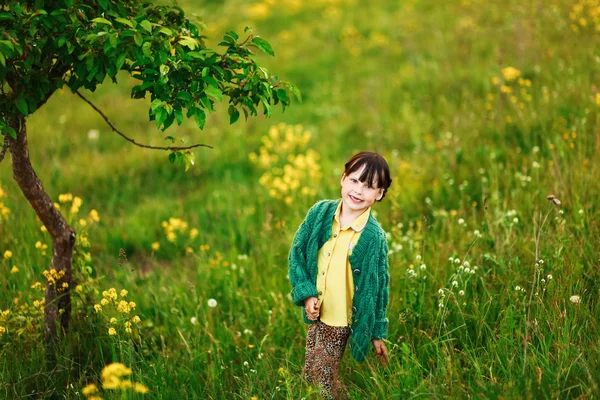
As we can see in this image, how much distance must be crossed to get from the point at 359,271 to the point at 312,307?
0.30 metres

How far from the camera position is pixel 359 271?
2.80 meters

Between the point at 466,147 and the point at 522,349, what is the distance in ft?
9.96

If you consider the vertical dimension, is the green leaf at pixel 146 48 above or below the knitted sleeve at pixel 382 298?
above

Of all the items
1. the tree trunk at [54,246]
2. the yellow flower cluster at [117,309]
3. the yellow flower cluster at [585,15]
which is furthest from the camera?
the yellow flower cluster at [585,15]

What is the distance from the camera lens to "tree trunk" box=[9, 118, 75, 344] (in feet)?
10.3

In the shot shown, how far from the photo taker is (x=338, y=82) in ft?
28.7

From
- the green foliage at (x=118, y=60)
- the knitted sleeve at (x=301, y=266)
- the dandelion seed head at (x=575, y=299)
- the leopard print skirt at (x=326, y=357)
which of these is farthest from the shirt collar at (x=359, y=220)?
the dandelion seed head at (x=575, y=299)

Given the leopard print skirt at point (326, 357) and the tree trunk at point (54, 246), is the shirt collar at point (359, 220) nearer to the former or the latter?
the leopard print skirt at point (326, 357)

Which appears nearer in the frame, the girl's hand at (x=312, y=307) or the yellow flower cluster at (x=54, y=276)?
the girl's hand at (x=312, y=307)

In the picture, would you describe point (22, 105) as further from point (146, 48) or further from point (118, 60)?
point (146, 48)

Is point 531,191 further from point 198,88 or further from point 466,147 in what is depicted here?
point 198,88

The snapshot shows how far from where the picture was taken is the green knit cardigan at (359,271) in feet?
9.14

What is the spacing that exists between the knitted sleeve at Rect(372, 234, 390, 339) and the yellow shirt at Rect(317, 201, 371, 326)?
14 cm

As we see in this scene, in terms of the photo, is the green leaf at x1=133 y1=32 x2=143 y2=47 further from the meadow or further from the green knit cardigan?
the green knit cardigan
